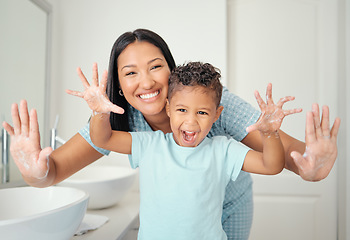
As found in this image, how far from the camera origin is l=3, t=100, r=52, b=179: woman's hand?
2.43 ft

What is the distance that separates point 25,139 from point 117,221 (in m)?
0.75

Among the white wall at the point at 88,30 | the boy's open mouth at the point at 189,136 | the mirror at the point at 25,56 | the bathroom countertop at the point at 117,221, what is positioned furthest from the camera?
the white wall at the point at 88,30

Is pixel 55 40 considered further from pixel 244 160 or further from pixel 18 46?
pixel 244 160

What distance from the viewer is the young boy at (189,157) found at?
75 centimetres

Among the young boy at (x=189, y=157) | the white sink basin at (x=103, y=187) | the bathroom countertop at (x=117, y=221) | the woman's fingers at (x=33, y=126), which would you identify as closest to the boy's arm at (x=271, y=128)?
the young boy at (x=189, y=157)

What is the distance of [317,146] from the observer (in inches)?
27.6

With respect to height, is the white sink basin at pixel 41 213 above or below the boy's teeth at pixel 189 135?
below

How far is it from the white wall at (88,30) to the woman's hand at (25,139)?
153 cm

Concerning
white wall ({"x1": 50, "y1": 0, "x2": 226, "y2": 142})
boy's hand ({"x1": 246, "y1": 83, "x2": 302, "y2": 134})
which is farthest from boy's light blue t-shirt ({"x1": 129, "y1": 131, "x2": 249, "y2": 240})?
white wall ({"x1": 50, "y1": 0, "x2": 226, "y2": 142})

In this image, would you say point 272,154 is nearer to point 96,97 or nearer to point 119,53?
point 96,97

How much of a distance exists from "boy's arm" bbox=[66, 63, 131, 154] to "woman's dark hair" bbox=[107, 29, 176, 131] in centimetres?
24

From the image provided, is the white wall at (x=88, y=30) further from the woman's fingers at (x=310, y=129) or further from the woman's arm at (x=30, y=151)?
the woman's fingers at (x=310, y=129)

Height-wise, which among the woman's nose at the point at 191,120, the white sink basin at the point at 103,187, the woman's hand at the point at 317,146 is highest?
the woman's nose at the point at 191,120

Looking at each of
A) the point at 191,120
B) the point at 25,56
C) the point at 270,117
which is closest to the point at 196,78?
the point at 191,120
